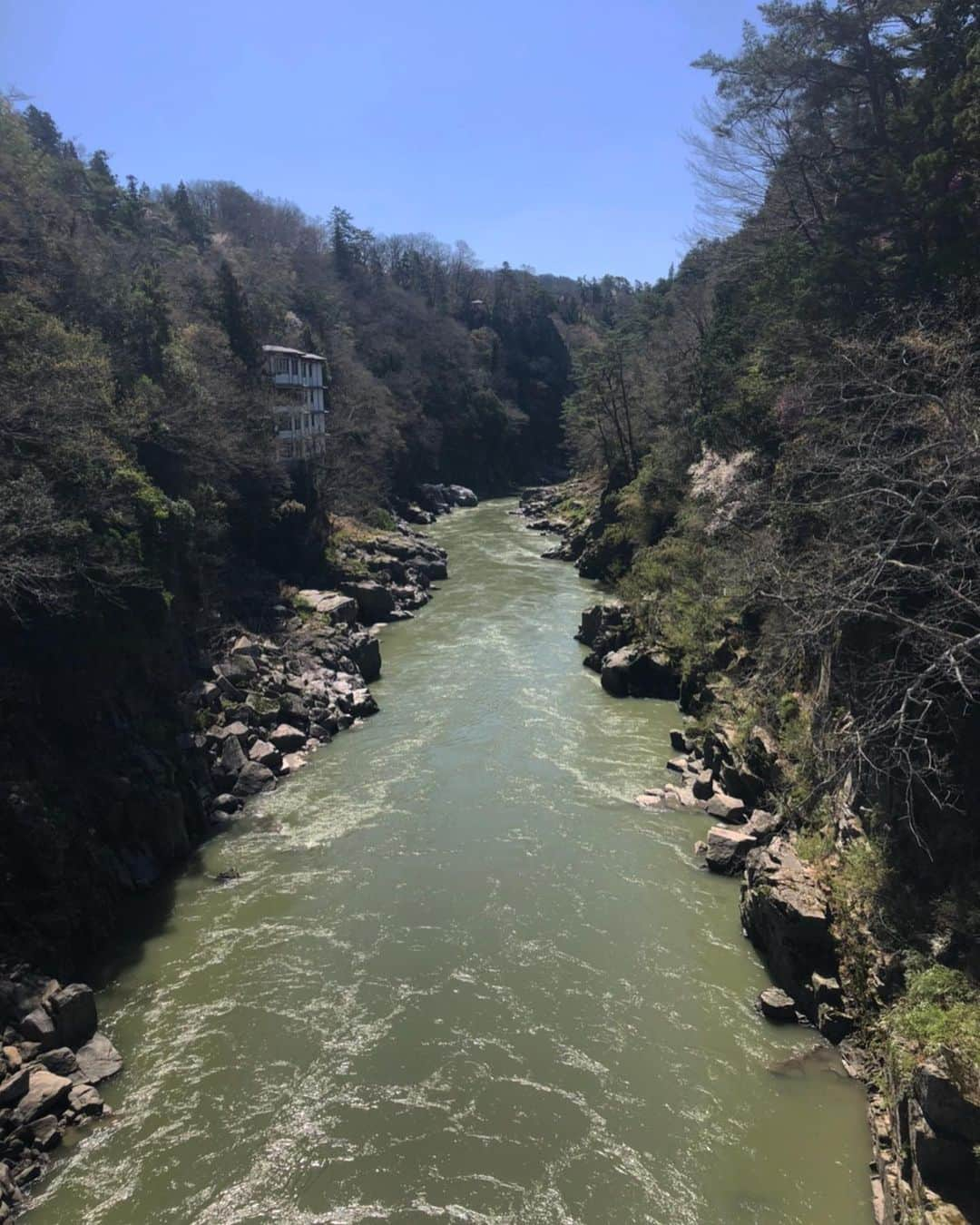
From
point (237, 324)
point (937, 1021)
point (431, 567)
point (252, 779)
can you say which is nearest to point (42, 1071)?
point (252, 779)

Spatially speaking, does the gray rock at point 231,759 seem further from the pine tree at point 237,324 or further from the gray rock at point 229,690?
the pine tree at point 237,324

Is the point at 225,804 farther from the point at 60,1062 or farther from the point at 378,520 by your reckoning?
the point at 378,520

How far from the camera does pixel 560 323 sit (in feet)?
391

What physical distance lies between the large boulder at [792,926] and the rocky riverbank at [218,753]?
30.2 ft

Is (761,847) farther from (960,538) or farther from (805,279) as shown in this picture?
(805,279)

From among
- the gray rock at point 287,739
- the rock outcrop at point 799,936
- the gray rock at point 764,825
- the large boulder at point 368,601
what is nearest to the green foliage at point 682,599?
the gray rock at point 764,825

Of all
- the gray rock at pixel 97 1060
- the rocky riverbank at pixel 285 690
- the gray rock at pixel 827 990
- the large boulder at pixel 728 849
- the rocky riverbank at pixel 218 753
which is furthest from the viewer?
the rocky riverbank at pixel 285 690

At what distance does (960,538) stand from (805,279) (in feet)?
36.7

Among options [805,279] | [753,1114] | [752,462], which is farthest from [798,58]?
[753,1114]

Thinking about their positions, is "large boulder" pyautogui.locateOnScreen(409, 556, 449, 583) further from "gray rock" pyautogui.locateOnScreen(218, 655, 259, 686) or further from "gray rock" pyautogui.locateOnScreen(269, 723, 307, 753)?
"gray rock" pyautogui.locateOnScreen(269, 723, 307, 753)

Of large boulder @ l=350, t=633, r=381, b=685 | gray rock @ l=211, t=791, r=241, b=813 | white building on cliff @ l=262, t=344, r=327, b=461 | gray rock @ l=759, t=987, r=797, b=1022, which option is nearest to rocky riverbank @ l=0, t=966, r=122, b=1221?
gray rock @ l=211, t=791, r=241, b=813

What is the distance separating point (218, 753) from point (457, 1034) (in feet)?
34.1

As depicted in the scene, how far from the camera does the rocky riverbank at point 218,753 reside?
32.5 feet

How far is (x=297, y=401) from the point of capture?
43594 mm
